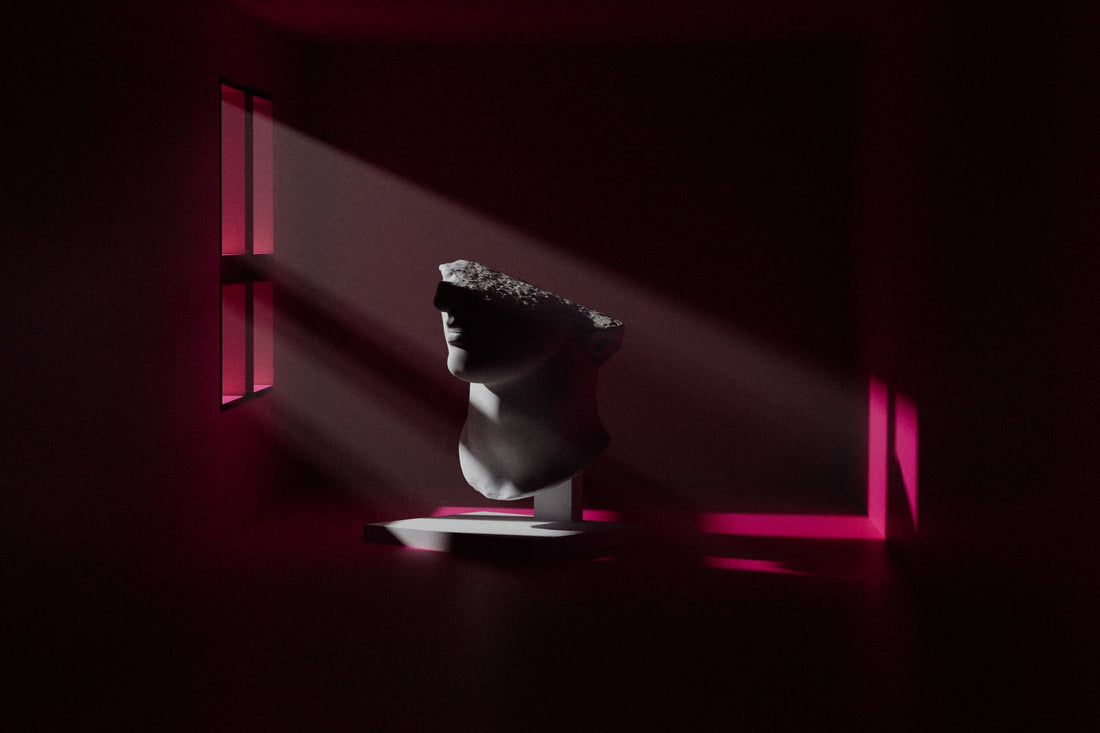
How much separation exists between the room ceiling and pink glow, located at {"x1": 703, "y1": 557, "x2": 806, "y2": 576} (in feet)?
7.77

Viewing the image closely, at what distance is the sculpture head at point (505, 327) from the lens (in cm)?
440

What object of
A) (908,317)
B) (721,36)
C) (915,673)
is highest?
(721,36)

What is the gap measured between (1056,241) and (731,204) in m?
3.35

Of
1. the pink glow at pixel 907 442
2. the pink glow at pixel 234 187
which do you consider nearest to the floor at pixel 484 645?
the pink glow at pixel 907 442

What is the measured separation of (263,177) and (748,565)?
3.06 metres

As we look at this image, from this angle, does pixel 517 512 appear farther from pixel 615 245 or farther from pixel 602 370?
pixel 615 245

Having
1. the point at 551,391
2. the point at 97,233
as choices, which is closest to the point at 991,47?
the point at 551,391

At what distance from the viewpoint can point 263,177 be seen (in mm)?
5637

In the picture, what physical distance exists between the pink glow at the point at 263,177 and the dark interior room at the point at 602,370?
2 cm

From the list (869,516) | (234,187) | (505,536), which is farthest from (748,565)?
(234,187)

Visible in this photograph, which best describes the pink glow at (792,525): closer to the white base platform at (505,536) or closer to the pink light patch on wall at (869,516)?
the pink light patch on wall at (869,516)

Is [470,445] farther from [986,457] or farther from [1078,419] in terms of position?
[1078,419]

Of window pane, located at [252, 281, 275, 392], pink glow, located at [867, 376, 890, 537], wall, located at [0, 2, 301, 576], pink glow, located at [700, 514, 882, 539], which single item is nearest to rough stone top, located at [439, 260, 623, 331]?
wall, located at [0, 2, 301, 576]

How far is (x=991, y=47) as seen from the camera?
3.20 metres
